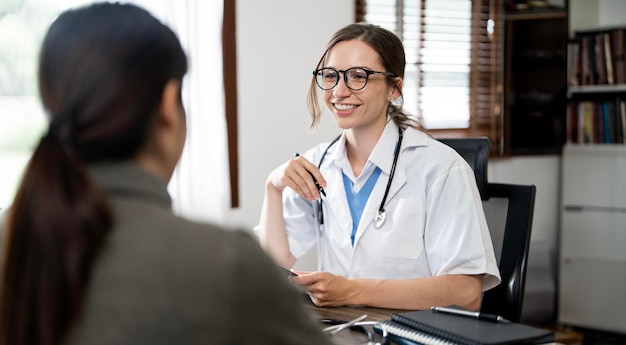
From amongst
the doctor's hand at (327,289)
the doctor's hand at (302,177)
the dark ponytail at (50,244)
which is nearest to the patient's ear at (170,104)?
the dark ponytail at (50,244)

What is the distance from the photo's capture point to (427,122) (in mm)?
3932

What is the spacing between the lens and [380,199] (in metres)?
1.99

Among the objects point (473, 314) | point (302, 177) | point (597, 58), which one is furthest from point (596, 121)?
point (473, 314)

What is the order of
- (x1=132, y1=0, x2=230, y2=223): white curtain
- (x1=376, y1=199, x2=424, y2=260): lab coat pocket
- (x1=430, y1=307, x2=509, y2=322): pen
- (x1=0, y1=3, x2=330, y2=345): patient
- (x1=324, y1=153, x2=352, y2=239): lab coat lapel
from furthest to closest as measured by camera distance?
(x1=132, y1=0, x2=230, y2=223): white curtain, (x1=324, y1=153, x2=352, y2=239): lab coat lapel, (x1=376, y1=199, x2=424, y2=260): lab coat pocket, (x1=430, y1=307, x2=509, y2=322): pen, (x1=0, y1=3, x2=330, y2=345): patient

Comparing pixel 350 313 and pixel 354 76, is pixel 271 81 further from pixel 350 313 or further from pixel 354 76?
pixel 350 313

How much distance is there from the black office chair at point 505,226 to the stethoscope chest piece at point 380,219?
318 mm

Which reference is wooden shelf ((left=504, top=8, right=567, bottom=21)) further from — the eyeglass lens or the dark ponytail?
the dark ponytail

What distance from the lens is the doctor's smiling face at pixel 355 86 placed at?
2.04 metres

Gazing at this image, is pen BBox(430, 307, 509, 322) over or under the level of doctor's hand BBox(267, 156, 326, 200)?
under

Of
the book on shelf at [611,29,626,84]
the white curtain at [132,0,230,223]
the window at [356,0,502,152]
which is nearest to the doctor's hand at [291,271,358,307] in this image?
the white curtain at [132,0,230,223]

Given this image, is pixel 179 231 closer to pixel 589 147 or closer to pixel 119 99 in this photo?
pixel 119 99

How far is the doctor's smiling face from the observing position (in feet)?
6.70

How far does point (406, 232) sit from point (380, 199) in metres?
0.11

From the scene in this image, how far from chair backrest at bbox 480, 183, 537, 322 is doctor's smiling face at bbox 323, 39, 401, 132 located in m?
0.42
